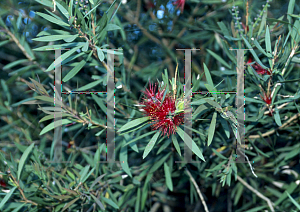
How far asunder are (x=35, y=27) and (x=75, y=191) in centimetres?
44

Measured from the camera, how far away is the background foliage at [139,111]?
17.6 inches

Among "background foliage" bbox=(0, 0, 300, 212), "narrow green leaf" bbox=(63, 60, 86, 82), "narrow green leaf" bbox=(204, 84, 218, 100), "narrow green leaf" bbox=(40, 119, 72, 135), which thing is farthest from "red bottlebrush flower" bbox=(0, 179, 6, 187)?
"narrow green leaf" bbox=(204, 84, 218, 100)

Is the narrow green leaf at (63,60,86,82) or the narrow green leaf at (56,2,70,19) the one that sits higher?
the narrow green leaf at (56,2,70,19)

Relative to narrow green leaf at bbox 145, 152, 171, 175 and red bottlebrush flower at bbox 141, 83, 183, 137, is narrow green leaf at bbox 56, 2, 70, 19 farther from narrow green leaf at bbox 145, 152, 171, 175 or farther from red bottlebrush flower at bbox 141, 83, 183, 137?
narrow green leaf at bbox 145, 152, 171, 175

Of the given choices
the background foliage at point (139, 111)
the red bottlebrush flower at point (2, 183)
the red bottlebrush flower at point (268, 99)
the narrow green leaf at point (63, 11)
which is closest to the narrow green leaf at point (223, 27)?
the background foliage at point (139, 111)

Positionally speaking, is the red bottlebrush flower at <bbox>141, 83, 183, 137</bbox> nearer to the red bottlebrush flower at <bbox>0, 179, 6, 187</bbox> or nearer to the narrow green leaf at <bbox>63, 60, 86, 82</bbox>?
the narrow green leaf at <bbox>63, 60, 86, 82</bbox>

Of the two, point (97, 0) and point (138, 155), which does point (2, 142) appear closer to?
point (138, 155)

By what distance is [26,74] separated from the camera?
673 mm

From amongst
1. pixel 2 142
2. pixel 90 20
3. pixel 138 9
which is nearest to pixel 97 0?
pixel 90 20

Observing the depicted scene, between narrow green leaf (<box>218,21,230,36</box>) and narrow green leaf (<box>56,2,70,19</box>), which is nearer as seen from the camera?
narrow green leaf (<box>56,2,70,19</box>)

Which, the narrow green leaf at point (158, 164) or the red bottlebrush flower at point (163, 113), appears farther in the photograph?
the narrow green leaf at point (158, 164)

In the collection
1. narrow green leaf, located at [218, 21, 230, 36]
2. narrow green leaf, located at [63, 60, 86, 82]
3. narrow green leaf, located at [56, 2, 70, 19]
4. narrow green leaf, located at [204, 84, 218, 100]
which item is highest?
narrow green leaf, located at [56, 2, 70, 19]

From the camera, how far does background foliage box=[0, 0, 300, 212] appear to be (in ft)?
1.47

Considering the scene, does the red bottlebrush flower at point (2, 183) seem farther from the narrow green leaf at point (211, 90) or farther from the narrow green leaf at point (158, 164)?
the narrow green leaf at point (211, 90)
